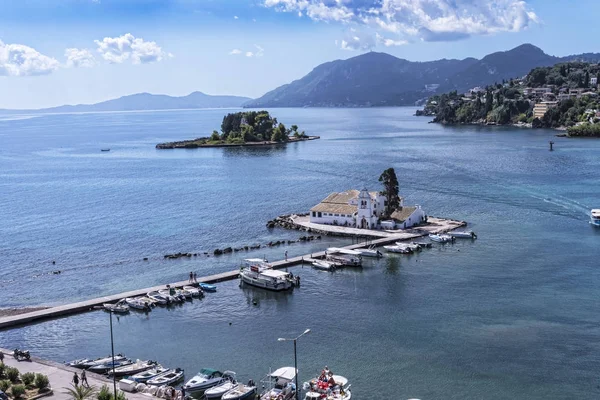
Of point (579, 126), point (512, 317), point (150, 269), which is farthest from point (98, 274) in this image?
point (579, 126)


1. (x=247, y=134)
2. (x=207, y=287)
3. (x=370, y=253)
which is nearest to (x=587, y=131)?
(x=247, y=134)

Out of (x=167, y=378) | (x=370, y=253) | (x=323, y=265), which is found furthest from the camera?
(x=370, y=253)

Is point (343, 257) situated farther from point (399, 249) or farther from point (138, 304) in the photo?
point (138, 304)

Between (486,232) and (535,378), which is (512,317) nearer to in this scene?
(535,378)

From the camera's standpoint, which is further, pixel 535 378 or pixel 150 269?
pixel 150 269

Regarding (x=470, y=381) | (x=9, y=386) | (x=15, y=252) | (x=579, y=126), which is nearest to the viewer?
(x=9, y=386)

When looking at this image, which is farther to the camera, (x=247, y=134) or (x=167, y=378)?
(x=247, y=134)
